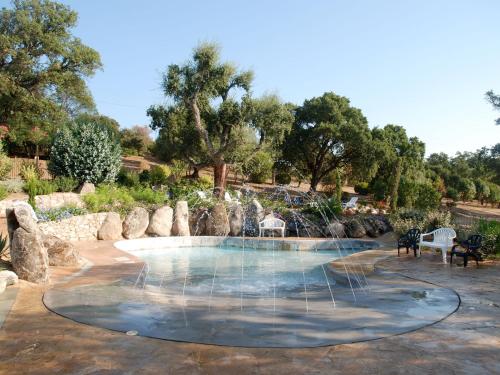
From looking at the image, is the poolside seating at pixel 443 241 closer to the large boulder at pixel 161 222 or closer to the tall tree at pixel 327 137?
the large boulder at pixel 161 222

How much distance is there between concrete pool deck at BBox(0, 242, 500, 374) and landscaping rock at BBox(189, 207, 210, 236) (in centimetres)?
977

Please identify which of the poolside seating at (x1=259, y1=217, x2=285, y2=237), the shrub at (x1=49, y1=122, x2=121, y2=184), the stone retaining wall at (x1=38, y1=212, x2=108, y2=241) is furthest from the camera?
the shrub at (x1=49, y1=122, x2=121, y2=184)

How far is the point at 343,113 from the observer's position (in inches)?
1185

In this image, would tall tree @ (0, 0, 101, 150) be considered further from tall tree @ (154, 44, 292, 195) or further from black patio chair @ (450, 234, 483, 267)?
black patio chair @ (450, 234, 483, 267)

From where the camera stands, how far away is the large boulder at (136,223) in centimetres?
1337

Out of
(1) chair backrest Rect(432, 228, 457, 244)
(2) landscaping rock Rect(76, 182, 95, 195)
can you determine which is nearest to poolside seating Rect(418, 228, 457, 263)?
(1) chair backrest Rect(432, 228, 457, 244)

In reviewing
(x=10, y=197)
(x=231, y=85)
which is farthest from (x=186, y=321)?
(x=231, y=85)

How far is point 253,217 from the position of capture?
1598 centimetres

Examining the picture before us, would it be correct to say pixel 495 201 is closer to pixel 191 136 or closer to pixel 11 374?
pixel 191 136

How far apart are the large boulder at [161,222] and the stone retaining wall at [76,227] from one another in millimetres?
1626

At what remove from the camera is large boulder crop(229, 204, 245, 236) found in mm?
15055

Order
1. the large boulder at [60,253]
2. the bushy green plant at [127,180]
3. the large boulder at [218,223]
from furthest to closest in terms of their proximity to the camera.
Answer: the bushy green plant at [127,180], the large boulder at [218,223], the large boulder at [60,253]

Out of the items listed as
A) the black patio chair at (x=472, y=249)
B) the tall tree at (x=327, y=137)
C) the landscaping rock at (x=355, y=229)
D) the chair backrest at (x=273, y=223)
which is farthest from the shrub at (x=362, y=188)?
the black patio chair at (x=472, y=249)

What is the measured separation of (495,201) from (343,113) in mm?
25655
